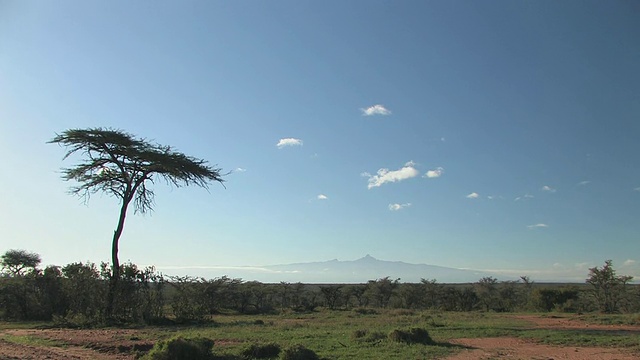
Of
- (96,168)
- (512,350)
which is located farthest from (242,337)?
(96,168)

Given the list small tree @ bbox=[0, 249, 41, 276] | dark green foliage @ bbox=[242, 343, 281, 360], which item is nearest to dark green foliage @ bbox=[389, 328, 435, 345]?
dark green foliage @ bbox=[242, 343, 281, 360]

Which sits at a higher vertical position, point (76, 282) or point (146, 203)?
point (146, 203)

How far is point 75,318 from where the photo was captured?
19.3 metres

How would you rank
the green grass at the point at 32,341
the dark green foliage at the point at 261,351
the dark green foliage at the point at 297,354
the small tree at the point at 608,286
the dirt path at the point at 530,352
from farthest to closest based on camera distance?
the small tree at the point at 608,286 → the green grass at the point at 32,341 → the dirt path at the point at 530,352 → the dark green foliage at the point at 261,351 → the dark green foliage at the point at 297,354

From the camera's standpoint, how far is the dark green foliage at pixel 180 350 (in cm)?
990

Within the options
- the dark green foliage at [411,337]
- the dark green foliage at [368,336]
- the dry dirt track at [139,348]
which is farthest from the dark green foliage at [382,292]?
the dark green foliage at [411,337]

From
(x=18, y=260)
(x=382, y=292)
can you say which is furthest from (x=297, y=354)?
(x=18, y=260)

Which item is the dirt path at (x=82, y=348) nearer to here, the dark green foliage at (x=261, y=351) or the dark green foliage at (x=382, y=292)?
the dark green foliage at (x=261, y=351)

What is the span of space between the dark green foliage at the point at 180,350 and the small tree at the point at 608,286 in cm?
3363

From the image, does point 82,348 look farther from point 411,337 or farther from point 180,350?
point 411,337

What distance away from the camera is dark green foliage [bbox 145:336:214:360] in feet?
32.5

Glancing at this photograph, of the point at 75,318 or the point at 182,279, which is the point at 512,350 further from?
the point at 182,279

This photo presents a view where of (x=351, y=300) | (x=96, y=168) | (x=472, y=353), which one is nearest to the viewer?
(x=472, y=353)

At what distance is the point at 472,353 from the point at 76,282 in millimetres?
19702
